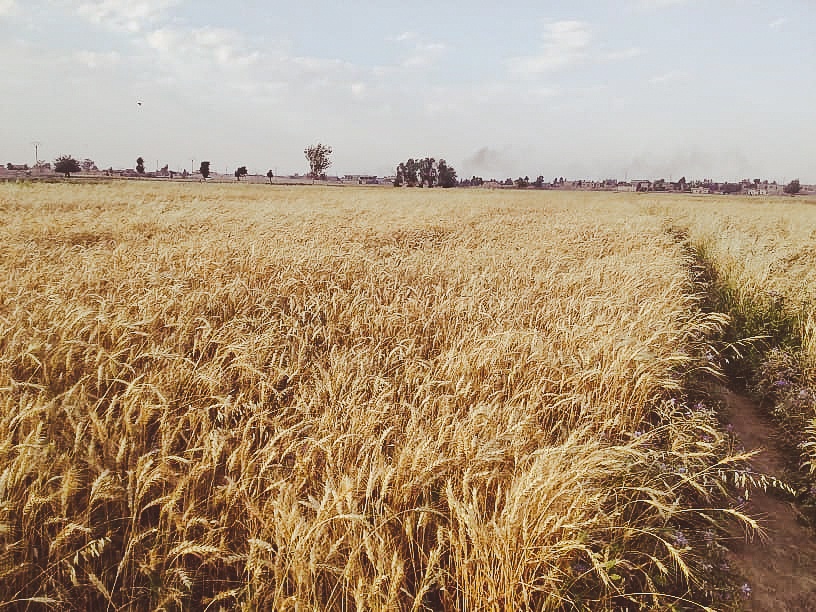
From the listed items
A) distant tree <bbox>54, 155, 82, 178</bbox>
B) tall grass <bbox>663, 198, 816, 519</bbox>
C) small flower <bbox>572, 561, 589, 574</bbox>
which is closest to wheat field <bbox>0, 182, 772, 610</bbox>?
small flower <bbox>572, 561, 589, 574</bbox>

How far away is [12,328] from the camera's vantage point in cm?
350

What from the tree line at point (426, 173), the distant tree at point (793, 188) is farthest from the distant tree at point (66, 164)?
the distant tree at point (793, 188)

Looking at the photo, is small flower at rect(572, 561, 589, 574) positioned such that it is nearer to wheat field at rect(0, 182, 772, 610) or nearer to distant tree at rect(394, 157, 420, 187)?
wheat field at rect(0, 182, 772, 610)

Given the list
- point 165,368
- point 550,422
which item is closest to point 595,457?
point 550,422

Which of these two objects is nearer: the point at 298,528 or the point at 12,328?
the point at 298,528

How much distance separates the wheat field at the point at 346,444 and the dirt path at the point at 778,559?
0.70ft

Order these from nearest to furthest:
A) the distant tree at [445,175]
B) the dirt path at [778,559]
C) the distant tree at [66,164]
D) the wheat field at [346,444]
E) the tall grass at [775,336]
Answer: the wheat field at [346,444] → the dirt path at [778,559] → the tall grass at [775,336] → the distant tree at [66,164] → the distant tree at [445,175]

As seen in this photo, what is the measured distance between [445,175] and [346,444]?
162 m

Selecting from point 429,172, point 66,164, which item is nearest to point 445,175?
point 429,172

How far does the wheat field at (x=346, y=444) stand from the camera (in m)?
2.00

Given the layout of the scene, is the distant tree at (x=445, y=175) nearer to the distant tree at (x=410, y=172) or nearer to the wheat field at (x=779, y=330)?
the distant tree at (x=410, y=172)

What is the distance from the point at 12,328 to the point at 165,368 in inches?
50.2

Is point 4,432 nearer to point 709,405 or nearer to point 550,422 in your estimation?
point 550,422

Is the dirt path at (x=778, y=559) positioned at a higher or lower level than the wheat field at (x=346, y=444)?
lower
